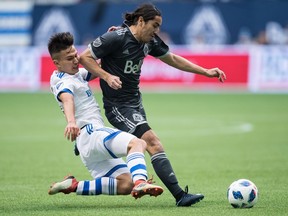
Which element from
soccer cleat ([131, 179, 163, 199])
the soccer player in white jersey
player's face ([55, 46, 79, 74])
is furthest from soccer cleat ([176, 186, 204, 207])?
player's face ([55, 46, 79, 74])

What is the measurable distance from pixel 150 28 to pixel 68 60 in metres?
0.95

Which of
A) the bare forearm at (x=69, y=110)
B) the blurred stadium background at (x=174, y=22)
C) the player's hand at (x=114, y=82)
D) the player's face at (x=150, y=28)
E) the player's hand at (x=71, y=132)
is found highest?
the player's face at (x=150, y=28)

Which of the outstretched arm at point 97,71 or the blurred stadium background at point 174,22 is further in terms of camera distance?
the blurred stadium background at point 174,22

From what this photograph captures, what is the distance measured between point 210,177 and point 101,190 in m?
3.06

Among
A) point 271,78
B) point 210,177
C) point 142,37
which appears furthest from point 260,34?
point 142,37

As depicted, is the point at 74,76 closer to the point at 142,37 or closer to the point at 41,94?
the point at 142,37

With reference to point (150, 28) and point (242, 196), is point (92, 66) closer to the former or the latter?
point (150, 28)

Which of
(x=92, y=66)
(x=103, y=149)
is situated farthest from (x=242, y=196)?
(x=92, y=66)

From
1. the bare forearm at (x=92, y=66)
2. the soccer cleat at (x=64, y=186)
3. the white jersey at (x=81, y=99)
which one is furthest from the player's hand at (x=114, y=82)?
the soccer cleat at (x=64, y=186)

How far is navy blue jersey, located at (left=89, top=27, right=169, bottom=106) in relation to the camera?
9086 mm

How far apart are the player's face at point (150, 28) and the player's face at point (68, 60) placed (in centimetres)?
74

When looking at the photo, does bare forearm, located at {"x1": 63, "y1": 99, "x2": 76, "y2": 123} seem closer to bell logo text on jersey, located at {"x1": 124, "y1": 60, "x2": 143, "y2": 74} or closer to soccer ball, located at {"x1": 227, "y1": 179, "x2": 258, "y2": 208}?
bell logo text on jersey, located at {"x1": 124, "y1": 60, "x2": 143, "y2": 74}

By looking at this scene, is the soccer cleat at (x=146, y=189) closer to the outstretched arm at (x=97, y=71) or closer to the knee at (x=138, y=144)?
the knee at (x=138, y=144)

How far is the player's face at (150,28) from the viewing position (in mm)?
9008
